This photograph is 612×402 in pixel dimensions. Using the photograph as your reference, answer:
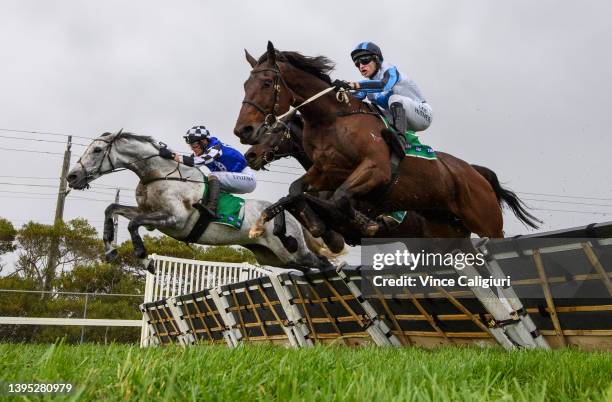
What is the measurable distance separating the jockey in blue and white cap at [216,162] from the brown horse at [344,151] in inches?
114

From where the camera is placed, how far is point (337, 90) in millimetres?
5473

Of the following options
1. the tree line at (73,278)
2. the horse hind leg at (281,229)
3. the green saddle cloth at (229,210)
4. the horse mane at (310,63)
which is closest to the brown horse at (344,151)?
the horse mane at (310,63)

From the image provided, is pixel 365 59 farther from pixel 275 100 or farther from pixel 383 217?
pixel 383 217

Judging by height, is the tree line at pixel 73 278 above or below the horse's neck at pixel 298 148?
below

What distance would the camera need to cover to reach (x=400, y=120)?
18.1ft

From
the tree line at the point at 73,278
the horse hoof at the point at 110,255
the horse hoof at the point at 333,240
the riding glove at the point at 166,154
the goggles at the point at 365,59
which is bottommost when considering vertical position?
the tree line at the point at 73,278

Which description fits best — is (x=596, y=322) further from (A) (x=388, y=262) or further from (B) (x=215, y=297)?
(B) (x=215, y=297)

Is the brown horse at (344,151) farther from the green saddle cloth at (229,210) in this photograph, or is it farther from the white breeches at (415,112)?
the green saddle cloth at (229,210)

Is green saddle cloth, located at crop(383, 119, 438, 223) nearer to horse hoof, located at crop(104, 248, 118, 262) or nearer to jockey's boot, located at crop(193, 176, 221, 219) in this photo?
jockey's boot, located at crop(193, 176, 221, 219)

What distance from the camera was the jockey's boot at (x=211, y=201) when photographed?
806 cm

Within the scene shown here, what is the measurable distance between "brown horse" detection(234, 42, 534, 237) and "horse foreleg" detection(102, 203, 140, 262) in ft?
11.7

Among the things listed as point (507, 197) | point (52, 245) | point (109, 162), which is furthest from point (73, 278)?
point (507, 197)

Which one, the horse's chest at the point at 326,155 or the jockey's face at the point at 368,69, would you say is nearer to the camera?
the horse's chest at the point at 326,155

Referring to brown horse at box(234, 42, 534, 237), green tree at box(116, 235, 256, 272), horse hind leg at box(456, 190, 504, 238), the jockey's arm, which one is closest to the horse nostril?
brown horse at box(234, 42, 534, 237)
